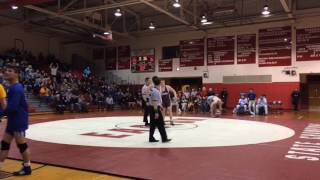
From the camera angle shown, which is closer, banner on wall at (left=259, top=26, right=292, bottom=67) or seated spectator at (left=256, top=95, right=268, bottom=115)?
seated spectator at (left=256, top=95, right=268, bottom=115)

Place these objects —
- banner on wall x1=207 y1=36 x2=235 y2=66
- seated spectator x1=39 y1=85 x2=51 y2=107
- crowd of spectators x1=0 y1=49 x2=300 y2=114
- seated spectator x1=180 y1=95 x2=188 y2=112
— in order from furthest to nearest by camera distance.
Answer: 1. banner on wall x1=207 y1=36 x2=235 y2=66
2. seated spectator x1=180 y1=95 x2=188 y2=112
3. crowd of spectators x1=0 y1=49 x2=300 y2=114
4. seated spectator x1=39 y1=85 x2=51 y2=107

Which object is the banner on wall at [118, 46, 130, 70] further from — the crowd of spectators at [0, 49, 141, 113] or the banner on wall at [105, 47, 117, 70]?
the crowd of spectators at [0, 49, 141, 113]

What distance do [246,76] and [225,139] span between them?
15018 mm

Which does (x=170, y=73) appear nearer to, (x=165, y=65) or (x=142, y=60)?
(x=165, y=65)

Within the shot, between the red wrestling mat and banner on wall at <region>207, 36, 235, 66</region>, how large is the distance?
15.8 metres

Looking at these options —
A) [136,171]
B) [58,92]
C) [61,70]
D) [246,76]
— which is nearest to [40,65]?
[61,70]

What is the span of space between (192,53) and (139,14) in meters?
5.09

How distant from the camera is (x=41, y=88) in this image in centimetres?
1892

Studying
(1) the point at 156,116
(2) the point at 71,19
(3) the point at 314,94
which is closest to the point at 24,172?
(1) the point at 156,116

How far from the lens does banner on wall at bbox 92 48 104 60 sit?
2842cm

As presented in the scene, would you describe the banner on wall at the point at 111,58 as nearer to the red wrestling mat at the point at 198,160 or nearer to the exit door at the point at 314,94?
the exit door at the point at 314,94

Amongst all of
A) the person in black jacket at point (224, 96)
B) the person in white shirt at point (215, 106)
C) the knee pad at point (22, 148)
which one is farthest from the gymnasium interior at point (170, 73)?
the knee pad at point (22, 148)

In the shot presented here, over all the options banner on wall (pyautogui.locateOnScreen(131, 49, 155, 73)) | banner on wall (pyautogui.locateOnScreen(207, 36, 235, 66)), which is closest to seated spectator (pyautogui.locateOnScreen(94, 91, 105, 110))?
banner on wall (pyautogui.locateOnScreen(131, 49, 155, 73))

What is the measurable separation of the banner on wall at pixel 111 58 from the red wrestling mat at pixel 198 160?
20516 millimetres
